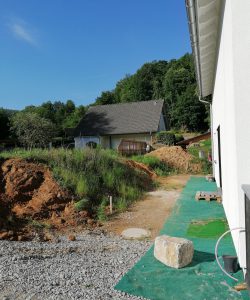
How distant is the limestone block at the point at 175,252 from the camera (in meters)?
4.51

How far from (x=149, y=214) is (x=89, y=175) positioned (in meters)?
2.81

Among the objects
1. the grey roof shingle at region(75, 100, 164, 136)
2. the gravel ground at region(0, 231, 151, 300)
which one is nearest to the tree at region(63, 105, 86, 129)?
the grey roof shingle at region(75, 100, 164, 136)

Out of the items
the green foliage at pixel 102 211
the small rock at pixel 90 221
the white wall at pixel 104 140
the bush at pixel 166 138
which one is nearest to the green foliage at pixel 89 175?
the green foliage at pixel 102 211

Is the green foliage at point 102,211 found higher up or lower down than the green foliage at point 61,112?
lower down

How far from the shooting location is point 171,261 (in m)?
4.57

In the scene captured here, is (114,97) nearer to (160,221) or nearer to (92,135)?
(92,135)

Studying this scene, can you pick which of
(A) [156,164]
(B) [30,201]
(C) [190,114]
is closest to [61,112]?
(C) [190,114]

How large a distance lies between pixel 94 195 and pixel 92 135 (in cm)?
2486

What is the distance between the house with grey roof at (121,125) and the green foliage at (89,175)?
788 inches

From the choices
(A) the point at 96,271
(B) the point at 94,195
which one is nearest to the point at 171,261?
(A) the point at 96,271

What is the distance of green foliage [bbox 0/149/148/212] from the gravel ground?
8.92ft

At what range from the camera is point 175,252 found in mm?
4520

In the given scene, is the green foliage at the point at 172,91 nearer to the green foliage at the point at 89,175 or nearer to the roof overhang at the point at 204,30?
the green foliage at the point at 89,175

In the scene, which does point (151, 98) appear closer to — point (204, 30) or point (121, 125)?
point (121, 125)
